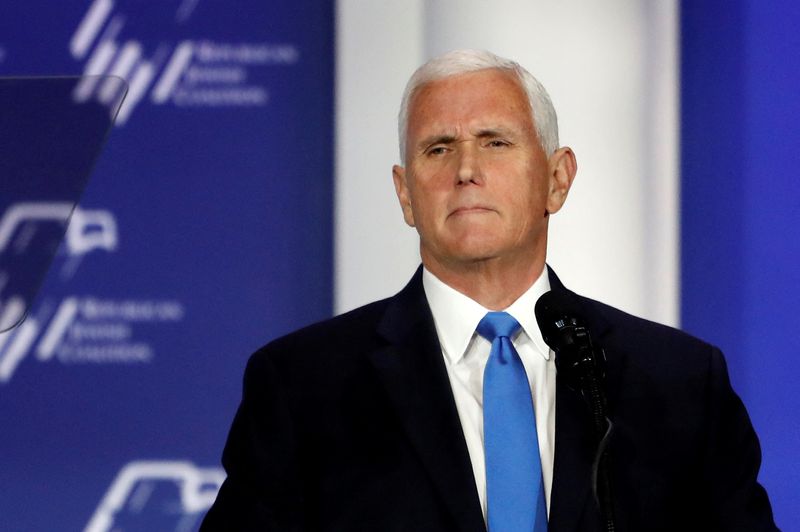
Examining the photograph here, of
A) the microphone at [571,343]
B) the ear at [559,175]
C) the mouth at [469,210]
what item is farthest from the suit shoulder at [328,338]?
the microphone at [571,343]

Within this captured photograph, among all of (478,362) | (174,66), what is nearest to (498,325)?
(478,362)

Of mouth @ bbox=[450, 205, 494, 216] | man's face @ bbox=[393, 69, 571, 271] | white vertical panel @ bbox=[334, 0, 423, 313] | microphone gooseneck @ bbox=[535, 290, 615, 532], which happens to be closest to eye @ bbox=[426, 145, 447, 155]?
man's face @ bbox=[393, 69, 571, 271]

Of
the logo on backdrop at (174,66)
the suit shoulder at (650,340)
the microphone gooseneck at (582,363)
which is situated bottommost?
the microphone gooseneck at (582,363)

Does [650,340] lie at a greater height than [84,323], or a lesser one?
lesser

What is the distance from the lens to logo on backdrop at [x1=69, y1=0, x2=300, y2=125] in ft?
8.60

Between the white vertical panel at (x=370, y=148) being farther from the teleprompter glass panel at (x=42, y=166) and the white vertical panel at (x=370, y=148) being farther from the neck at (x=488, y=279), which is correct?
the neck at (x=488, y=279)

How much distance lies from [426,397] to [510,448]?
0.15 m

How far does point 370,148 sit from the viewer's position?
2588 mm

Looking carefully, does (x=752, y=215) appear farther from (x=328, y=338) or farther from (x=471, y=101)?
(x=328, y=338)

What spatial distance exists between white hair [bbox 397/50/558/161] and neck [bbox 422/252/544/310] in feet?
0.67

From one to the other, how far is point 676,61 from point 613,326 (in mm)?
895

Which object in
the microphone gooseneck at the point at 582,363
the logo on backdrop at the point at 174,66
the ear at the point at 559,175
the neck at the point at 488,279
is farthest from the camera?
the logo on backdrop at the point at 174,66

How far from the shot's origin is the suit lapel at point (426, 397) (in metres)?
1.64

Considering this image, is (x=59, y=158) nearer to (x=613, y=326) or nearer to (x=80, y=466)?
(x=80, y=466)
